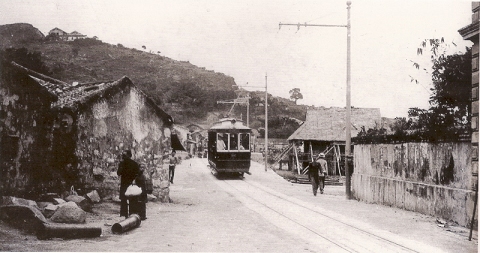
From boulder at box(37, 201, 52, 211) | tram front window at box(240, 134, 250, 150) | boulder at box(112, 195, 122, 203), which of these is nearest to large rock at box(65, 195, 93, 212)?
boulder at box(37, 201, 52, 211)

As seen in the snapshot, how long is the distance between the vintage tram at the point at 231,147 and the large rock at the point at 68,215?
46.5 feet

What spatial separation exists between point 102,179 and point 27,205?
3226 millimetres

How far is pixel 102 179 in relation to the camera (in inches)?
438

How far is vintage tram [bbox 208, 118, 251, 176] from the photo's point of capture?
22.3m

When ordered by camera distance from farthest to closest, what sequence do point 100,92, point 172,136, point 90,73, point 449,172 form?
point 90,73 < point 172,136 < point 100,92 < point 449,172

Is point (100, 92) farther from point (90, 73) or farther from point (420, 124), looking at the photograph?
point (420, 124)

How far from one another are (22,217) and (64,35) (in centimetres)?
482

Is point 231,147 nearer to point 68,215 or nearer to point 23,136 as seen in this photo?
point 23,136

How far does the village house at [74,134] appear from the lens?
28.8 ft

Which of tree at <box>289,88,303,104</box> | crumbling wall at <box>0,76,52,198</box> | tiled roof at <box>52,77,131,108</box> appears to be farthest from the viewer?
tree at <box>289,88,303,104</box>

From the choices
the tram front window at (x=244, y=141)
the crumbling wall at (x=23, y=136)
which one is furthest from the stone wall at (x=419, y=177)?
the crumbling wall at (x=23, y=136)

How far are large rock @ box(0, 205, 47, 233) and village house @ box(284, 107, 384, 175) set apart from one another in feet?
73.2

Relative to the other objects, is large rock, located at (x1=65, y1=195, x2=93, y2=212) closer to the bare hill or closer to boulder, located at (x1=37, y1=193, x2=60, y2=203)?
boulder, located at (x1=37, y1=193, x2=60, y2=203)

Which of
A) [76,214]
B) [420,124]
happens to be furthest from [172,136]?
[420,124]
